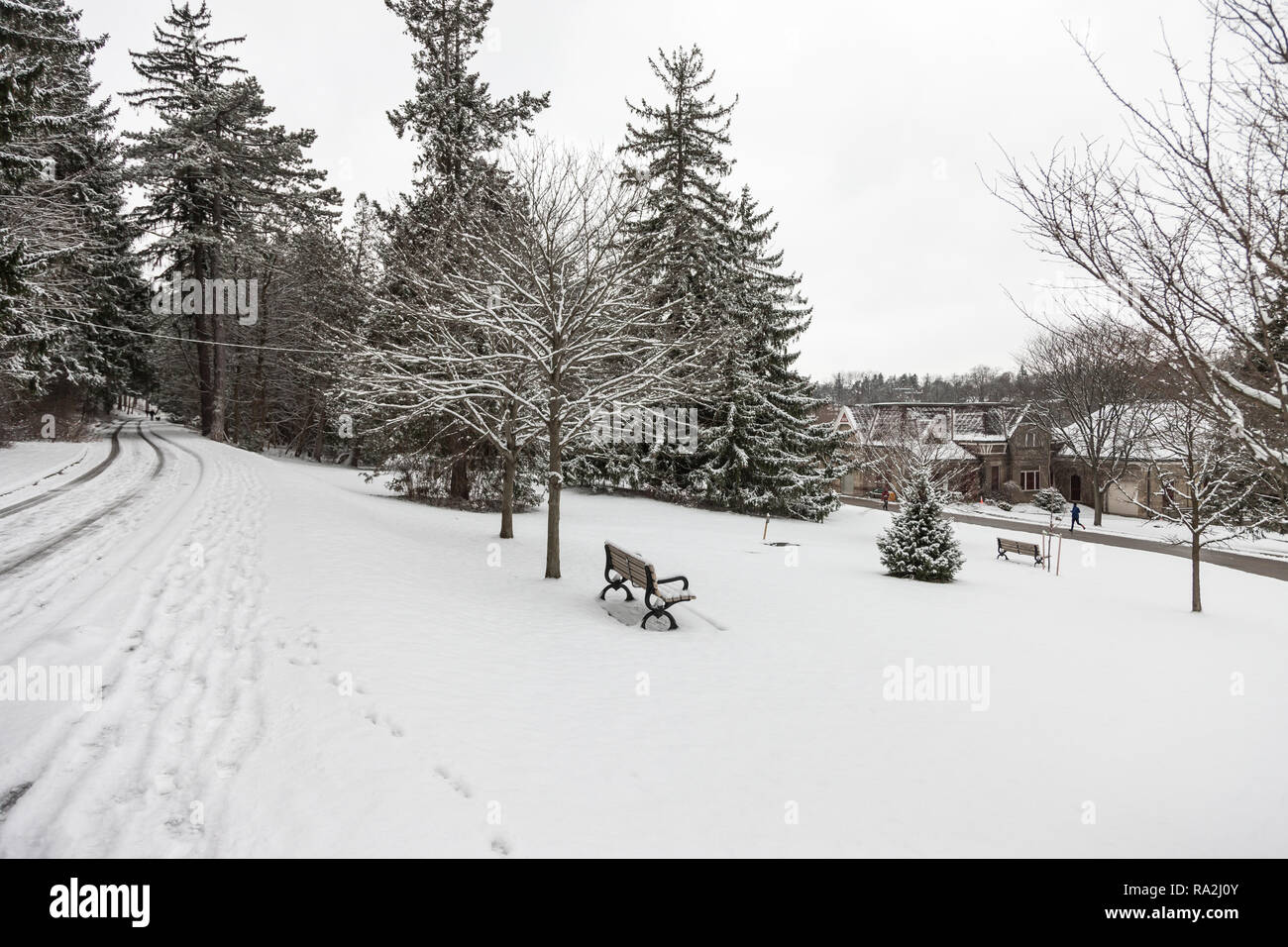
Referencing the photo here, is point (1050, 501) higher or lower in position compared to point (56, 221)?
lower

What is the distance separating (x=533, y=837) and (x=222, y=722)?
8.49 ft

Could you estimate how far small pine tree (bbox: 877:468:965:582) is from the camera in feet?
47.0

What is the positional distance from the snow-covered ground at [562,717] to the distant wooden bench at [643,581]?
37cm

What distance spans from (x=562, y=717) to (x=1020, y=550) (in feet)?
59.4

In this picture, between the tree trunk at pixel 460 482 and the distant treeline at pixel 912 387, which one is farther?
the distant treeline at pixel 912 387

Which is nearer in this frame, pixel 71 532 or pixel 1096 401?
pixel 71 532

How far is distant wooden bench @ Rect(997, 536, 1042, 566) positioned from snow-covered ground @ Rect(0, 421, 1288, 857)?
6417 millimetres

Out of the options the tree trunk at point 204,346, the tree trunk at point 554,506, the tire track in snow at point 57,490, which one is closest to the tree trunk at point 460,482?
the tire track in snow at point 57,490

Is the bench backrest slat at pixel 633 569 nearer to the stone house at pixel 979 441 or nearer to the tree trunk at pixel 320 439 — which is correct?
the tree trunk at pixel 320 439

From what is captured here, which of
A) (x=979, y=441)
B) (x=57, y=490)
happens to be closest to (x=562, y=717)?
(x=57, y=490)

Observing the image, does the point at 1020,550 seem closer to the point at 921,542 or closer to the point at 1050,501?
the point at 921,542

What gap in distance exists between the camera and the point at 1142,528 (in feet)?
103

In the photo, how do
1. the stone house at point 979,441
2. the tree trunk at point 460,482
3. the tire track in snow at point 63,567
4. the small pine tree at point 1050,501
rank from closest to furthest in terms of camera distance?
the tire track in snow at point 63,567 → the tree trunk at point 460,482 → the small pine tree at point 1050,501 → the stone house at point 979,441

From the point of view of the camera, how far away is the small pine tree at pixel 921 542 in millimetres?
14336
